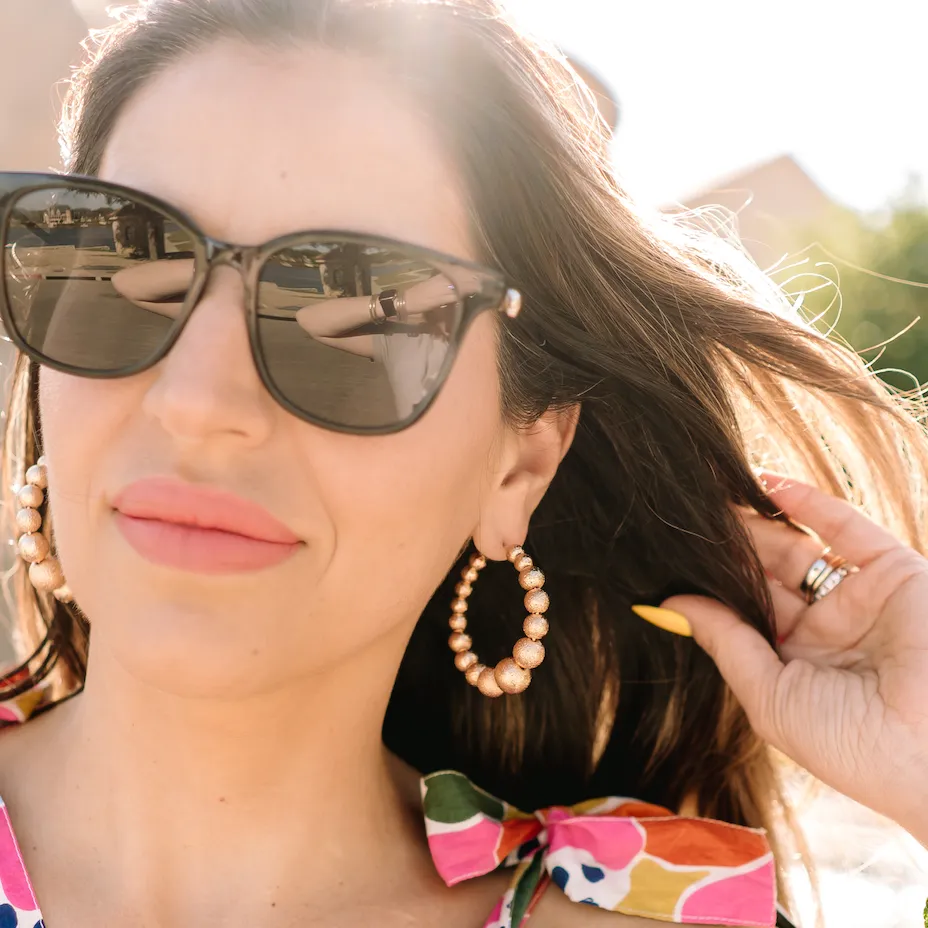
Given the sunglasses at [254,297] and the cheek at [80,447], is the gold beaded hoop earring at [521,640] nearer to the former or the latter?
the sunglasses at [254,297]

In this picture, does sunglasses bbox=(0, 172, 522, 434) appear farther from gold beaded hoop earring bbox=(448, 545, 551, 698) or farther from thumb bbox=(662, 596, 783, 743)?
thumb bbox=(662, 596, 783, 743)

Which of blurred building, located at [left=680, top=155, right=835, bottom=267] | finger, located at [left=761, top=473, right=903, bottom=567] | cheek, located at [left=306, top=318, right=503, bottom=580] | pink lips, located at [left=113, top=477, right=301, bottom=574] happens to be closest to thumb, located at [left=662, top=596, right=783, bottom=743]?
finger, located at [left=761, top=473, right=903, bottom=567]

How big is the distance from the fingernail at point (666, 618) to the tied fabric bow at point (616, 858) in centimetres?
39

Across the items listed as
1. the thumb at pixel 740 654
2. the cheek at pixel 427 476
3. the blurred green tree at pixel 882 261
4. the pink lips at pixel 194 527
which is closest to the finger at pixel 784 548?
the thumb at pixel 740 654

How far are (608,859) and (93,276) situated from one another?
1432 millimetres

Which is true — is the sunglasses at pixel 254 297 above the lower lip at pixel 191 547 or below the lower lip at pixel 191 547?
above

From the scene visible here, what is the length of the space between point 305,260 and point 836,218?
1464 cm

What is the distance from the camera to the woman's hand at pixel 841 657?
5.82ft

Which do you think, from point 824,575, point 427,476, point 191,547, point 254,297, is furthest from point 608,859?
point 254,297

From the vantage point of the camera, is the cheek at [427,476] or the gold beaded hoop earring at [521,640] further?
the gold beaded hoop earring at [521,640]

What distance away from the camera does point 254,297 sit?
4.81 ft

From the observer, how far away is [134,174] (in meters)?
1.58

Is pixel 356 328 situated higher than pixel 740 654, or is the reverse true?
pixel 356 328

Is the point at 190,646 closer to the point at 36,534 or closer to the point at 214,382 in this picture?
the point at 214,382
